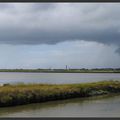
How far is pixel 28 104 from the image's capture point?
29.3 feet

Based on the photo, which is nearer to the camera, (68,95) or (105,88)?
(68,95)

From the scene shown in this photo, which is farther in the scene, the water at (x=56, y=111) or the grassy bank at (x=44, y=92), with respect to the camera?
the grassy bank at (x=44, y=92)

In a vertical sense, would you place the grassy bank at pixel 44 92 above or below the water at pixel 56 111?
above

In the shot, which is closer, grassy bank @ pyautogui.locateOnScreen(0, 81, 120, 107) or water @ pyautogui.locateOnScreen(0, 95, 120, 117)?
water @ pyautogui.locateOnScreen(0, 95, 120, 117)

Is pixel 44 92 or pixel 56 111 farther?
pixel 44 92

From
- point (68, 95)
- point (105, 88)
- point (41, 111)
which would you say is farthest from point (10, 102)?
point (105, 88)

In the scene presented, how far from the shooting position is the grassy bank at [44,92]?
8602 mm

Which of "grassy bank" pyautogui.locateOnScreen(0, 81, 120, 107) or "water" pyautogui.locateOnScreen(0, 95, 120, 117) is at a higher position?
"grassy bank" pyautogui.locateOnScreen(0, 81, 120, 107)

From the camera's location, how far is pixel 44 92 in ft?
33.2

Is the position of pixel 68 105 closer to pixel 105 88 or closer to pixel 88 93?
pixel 88 93

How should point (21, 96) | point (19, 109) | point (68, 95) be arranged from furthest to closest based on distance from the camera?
point (68, 95) → point (21, 96) → point (19, 109)

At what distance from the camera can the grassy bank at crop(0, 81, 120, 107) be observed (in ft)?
28.2

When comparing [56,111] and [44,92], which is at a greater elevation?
[44,92]

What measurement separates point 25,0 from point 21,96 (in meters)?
5.09
